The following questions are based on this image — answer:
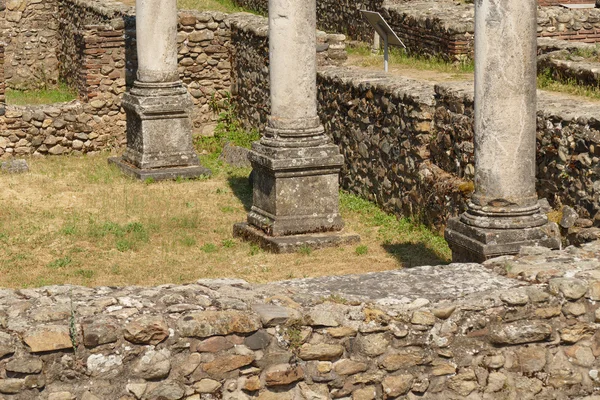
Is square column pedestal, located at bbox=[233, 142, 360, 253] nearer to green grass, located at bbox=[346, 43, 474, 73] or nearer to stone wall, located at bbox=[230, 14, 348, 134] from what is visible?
stone wall, located at bbox=[230, 14, 348, 134]

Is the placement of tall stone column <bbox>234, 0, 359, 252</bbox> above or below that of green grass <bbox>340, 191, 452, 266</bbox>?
above

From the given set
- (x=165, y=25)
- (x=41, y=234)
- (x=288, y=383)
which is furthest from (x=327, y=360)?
(x=165, y=25)

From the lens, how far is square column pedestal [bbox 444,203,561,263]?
25.6ft

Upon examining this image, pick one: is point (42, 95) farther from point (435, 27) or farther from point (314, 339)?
point (314, 339)

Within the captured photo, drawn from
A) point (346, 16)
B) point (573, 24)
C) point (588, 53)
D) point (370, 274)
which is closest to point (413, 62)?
point (573, 24)

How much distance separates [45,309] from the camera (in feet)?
18.8

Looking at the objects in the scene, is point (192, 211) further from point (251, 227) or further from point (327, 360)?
point (327, 360)

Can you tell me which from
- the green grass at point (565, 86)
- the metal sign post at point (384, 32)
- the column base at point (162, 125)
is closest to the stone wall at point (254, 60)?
the metal sign post at point (384, 32)

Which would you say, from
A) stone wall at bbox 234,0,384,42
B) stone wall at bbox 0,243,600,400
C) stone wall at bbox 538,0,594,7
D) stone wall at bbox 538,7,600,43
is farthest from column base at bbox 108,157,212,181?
stone wall at bbox 538,0,594,7

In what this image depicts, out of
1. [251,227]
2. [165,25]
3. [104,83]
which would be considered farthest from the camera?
[104,83]

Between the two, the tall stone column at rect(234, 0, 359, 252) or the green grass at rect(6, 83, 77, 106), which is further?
the green grass at rect(6, 83, 77, 106)

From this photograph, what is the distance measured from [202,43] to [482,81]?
864cm

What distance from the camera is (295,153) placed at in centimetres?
1043

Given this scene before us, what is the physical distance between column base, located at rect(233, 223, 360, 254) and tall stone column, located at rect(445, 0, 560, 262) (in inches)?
101
